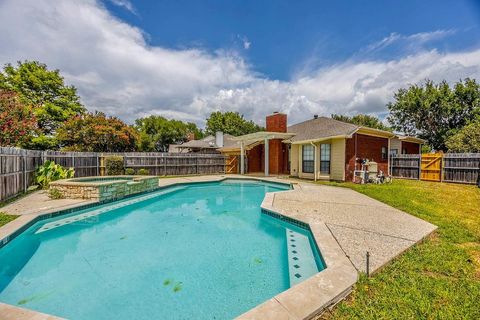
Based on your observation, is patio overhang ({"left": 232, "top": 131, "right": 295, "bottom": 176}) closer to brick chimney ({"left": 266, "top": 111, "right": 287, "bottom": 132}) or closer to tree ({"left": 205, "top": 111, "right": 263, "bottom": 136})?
brick chimney ({"left": 266, "top": 111, "right": 287, "bottom": 132})

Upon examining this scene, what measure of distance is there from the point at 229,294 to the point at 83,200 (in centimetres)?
742

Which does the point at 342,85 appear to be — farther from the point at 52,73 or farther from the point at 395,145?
the point at 52,73

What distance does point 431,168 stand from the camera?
13.6 m

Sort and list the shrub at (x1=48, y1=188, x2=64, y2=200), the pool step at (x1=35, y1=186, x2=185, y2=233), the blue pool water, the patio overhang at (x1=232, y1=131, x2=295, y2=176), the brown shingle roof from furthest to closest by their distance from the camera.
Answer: the patio overhang at (x1=232, y1=131, x2=295, y2=176), the brown shingle roof, the shrub at (x1=48, y1=188, x2=64, y2=200), the pool step at (x1=35, y1=186, x2=185, y2=233), the blue pool water

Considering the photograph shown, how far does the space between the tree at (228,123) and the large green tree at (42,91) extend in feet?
77.0

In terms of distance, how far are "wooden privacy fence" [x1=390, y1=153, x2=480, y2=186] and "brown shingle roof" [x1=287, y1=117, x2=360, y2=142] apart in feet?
16.0

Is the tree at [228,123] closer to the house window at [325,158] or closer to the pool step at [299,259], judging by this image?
the house window at [325,158]

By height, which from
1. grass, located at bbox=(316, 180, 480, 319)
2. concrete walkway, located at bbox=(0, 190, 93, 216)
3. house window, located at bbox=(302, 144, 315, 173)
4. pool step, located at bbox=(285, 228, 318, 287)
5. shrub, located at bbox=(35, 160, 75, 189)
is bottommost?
pool step, located at bbox=(285, 228, 318, 287)

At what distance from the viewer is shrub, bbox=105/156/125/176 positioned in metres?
14.6

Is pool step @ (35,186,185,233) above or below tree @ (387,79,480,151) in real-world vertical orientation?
below

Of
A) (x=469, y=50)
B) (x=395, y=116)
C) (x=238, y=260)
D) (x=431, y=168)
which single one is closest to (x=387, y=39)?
(x=469, y=50)

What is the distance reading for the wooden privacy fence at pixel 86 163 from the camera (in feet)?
25.6

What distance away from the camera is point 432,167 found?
1353 cm

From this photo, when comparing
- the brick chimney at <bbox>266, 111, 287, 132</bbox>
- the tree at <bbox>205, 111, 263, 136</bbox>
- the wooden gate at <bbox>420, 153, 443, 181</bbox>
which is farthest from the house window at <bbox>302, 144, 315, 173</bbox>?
the tree at <bbox>205, 111, 263, 136</bbox>
